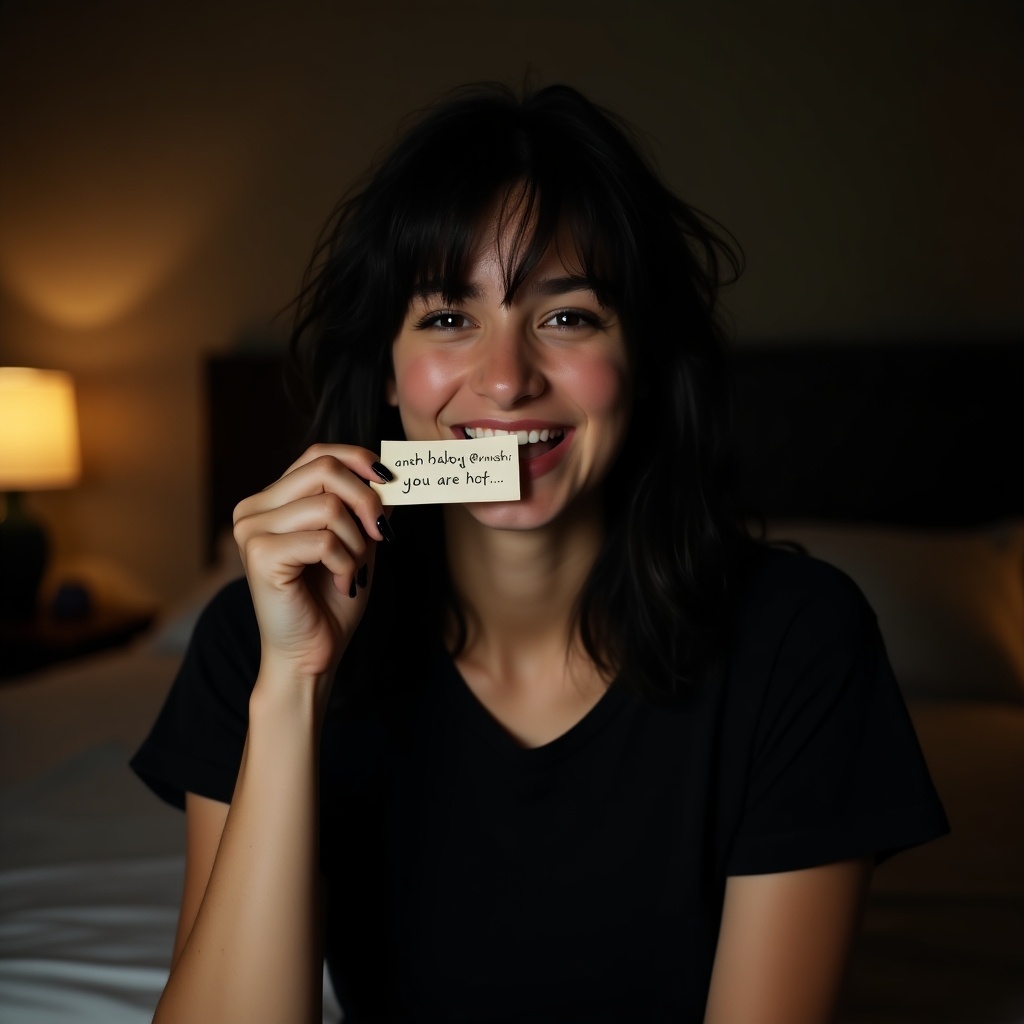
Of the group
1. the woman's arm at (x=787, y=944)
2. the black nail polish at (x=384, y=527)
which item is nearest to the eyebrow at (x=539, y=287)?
the black nail polish at (x=384, y=527)

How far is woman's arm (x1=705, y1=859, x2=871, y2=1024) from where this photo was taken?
2.93 feet

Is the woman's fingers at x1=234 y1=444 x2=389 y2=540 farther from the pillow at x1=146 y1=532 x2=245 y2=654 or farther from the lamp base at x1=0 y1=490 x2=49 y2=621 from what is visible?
the lamp base at x1=0 y1=490 x2=49 y2=621

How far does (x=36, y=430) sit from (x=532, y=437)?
2436mm

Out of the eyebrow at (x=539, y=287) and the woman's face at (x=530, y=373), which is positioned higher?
the eyebrow at (x=539, y=287)

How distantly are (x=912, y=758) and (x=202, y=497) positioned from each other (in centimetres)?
266

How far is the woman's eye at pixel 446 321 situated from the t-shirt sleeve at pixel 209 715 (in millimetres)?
389

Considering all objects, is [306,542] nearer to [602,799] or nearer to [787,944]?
[602,799]

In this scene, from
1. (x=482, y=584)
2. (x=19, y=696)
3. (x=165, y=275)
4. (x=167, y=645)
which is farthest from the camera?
(x=165, y=275)

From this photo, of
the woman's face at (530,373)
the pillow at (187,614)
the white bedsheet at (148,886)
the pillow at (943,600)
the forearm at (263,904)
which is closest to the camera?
the forearm at (263,904)

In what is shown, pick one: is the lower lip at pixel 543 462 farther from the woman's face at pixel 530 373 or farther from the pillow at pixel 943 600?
the pillow at pixel 943 600

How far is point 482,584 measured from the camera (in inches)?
46.5

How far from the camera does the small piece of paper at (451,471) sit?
924mm

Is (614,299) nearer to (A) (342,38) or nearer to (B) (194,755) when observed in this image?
(B) (194,755)

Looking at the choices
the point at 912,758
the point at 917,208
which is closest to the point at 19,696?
the point at 912,758
